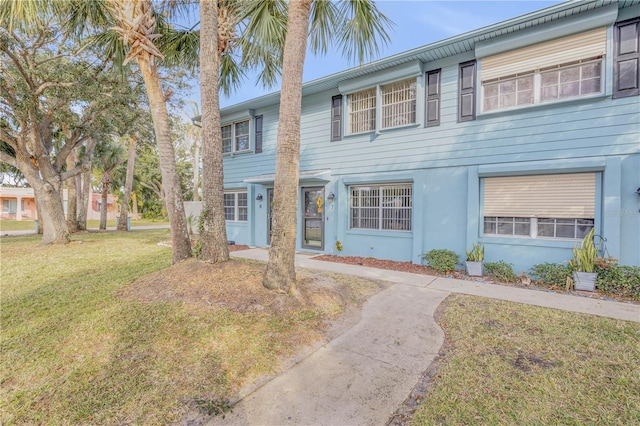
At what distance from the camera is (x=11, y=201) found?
105ft

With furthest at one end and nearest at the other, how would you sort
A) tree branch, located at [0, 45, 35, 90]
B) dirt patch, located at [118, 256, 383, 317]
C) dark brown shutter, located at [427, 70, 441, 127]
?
1. tree branch, located at [0, 45, 35, 90]
2. dark brown shutter, located at [427, 70, 441, 127]
3. dirt patch, located at [118, 256, 383, 317]

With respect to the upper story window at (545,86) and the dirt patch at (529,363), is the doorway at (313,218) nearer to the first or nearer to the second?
the upper story window at (545,86)

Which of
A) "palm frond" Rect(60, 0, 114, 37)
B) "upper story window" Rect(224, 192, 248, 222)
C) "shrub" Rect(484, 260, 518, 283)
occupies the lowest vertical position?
"shrub" Rect(484, 260, 518, 283)

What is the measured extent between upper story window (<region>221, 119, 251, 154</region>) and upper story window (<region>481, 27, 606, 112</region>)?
8.16m

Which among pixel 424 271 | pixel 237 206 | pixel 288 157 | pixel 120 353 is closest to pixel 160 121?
pixel 288 157

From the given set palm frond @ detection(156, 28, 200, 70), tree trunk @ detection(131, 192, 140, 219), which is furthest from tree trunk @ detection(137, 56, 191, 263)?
tree trunk @ detection(131, 192, 140, 219)

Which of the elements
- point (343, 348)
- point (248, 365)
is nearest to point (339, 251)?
point (343, 348)

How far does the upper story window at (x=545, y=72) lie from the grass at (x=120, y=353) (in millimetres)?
6521

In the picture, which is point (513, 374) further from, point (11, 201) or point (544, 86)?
point (11, 201)

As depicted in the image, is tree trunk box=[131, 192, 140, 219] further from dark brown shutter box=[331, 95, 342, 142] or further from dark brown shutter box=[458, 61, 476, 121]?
dark brown shutter box=[458, 61, 476, 121]

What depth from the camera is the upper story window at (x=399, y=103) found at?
25.6 feet

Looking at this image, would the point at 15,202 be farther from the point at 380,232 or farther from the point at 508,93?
the point at 508,93

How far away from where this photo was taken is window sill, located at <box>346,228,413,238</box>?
25.8 ft

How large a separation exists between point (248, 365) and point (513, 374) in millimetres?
2571
